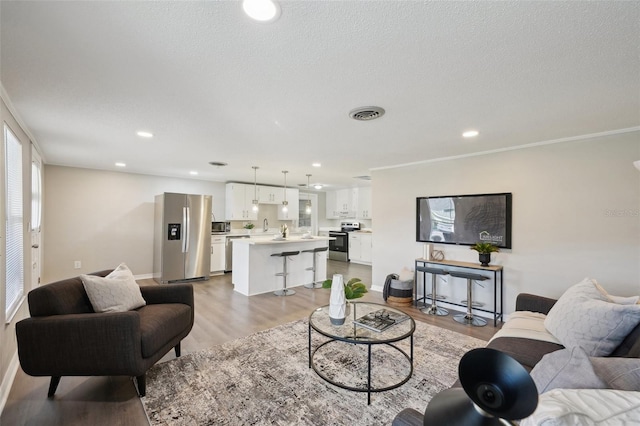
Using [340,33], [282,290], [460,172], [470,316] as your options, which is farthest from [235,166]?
[470,316]

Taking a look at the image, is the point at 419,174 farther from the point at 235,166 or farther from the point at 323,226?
the point at 323,226

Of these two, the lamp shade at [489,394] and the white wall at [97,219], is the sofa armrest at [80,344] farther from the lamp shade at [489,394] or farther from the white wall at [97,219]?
the white wall at [97,219]

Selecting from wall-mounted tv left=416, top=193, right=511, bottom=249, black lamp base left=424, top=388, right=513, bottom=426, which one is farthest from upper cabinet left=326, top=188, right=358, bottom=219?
black lamp base left=424, top=388, right=513, bottom=426

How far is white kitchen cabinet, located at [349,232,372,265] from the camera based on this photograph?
7.83 m

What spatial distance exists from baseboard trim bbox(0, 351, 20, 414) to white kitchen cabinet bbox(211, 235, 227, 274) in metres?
3.87

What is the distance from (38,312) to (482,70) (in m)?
3.35

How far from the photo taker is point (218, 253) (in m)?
6.48

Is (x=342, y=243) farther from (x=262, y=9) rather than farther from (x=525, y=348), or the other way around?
(x=262, y=9)

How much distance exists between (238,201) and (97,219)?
9.08 feet

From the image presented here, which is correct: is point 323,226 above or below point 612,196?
below

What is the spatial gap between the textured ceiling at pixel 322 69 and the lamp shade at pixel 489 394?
4.50ft

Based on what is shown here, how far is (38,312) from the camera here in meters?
1.99

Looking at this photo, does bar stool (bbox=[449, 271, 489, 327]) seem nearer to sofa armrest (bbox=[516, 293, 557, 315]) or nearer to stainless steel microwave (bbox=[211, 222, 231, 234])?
sofa armrest (bbox=[516, 293, 557, 315])

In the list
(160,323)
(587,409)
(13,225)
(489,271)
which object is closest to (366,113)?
(587,409)
